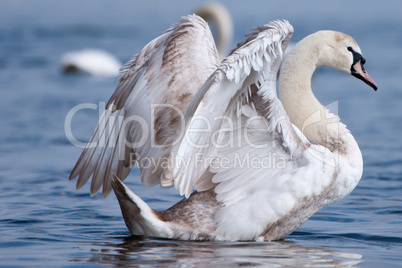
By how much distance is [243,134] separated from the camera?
5277mm

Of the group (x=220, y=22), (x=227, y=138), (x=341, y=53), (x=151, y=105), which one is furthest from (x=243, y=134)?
(x=220, y=22)

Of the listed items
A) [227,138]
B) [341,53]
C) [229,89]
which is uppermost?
[341,53]

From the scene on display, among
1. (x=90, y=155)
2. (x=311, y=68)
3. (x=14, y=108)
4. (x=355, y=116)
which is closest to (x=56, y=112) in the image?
(x=14, y=108)

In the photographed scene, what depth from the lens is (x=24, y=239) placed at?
5391mm

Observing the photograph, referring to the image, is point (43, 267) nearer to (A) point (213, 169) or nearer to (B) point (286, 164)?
(A) point (213, 169)

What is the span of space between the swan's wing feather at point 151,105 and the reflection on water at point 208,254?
721 mm

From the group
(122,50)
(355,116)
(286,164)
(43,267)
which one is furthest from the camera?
(122,50)

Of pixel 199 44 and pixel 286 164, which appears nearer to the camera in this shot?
pixel 286 164

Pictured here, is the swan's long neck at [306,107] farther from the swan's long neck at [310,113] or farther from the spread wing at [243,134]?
the spread wing at [243,134]

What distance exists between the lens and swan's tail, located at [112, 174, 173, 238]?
5.04 meters

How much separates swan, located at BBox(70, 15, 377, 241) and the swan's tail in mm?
10

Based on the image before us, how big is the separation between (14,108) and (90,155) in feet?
22.8

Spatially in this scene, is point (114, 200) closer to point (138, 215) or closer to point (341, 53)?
point (138, 215)

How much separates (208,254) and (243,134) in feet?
2.99
